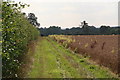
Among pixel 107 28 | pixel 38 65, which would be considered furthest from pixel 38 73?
pixel 107 28

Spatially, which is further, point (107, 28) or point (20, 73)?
point (107, 28)

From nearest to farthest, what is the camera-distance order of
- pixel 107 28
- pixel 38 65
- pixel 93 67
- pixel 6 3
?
pixel 6 3 → pixel 93 67 → pixel 38 65 → pixel 107 28

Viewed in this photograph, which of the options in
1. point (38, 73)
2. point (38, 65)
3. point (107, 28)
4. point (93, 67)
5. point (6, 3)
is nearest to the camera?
point (6, 3)

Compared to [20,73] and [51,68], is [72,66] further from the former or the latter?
[20,73]

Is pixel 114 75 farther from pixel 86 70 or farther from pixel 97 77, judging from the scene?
pixel 86 70

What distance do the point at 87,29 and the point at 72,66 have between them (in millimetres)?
83723

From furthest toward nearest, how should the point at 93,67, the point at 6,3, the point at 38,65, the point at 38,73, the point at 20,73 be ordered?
1. the point at 38,65
2. the point at 93,67
3. the point at 38,73
4. the point at 20,73
5. the point at 6,3

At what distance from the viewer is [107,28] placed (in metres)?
96.3

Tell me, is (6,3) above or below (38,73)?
above

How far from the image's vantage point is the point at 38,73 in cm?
1341

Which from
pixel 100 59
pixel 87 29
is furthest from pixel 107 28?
pixel 100 59

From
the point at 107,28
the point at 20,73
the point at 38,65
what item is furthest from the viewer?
the point at 107,28

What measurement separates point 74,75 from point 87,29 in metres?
86.4

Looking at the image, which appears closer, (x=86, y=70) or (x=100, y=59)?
(x=86, y=70)
